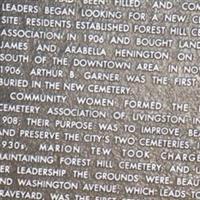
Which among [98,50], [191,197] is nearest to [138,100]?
[98,50]

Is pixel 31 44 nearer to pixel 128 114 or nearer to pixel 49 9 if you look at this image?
pixel 49 9

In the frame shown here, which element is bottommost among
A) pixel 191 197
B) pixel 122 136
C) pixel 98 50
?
pixel 191 197

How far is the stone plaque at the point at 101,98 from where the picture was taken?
2559 mm

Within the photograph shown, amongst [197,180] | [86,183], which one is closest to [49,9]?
[86,183]

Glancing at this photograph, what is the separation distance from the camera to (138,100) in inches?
101

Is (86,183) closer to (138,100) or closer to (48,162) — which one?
(48,162)

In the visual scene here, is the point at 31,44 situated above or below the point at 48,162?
above

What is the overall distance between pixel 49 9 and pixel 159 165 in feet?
2.44

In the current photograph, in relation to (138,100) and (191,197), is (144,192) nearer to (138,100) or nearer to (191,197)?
(191,197)

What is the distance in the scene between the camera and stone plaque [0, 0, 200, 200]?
2.56 metres

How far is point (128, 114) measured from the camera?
2574 millimetres

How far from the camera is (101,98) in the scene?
2.58 metres

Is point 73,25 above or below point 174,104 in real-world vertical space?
above

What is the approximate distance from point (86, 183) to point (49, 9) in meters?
0.70
